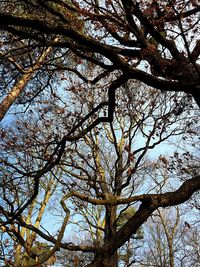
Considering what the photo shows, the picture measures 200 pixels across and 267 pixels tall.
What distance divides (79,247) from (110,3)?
3.63m

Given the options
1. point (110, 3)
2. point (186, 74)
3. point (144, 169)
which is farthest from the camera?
point (144, 169)

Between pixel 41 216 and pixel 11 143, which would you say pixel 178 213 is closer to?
pixel 41 216

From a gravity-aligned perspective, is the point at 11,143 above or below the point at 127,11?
above

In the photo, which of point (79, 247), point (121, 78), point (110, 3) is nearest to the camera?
A: point (121, 78)

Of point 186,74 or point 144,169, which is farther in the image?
point 144,169

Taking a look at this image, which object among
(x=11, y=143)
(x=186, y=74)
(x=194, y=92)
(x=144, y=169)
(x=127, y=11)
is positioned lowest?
(x=194, y=92)

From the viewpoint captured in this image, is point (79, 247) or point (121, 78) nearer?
point (121, 78)

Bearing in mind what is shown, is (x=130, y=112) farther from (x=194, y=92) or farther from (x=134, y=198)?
(x=134, y=198)

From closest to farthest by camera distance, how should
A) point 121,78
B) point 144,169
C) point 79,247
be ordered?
point 121,78
point 79,247
point 144,169

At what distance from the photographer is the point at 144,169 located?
911cm

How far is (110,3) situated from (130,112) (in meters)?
3.41

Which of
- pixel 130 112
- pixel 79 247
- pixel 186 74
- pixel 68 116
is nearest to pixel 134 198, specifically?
pixel 186 74

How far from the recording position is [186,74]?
405cm

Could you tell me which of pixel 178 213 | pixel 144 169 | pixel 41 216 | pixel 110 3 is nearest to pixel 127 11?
pixel 110 3
